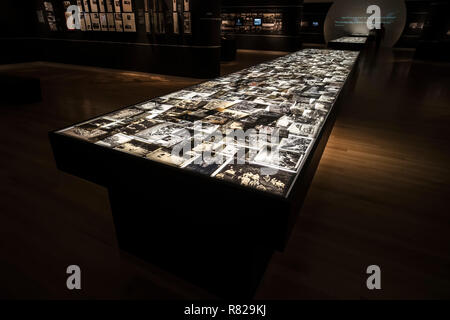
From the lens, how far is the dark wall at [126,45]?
6.88 m

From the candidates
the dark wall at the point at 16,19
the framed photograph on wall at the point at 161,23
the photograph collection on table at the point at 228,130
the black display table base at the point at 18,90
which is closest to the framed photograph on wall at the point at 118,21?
the framed photograph on wall at the point at 161,23

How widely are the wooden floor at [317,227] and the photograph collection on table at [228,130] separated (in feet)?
2.79

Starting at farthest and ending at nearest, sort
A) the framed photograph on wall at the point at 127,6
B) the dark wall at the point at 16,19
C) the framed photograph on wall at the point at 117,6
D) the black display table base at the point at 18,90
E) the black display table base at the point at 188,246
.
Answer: the dark wall at the point at 16,19 < the framed photograph on wall at the point at 117,6 < the framed photograph on wall at the point at 127,6 < the black display table base at the point at 18,90 < the black display table base at the point at 188,246

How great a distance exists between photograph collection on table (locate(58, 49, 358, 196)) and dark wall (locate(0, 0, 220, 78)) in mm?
4867

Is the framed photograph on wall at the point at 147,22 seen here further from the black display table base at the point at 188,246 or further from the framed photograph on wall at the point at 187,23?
the black display table base at the point at 188,246

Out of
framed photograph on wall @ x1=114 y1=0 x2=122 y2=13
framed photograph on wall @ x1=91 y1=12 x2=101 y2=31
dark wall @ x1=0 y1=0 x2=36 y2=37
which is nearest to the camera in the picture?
framed photograph on wall @ x1=114 y1=0 x2=122 y2=13

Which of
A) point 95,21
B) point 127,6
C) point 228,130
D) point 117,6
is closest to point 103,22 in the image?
point 95,21

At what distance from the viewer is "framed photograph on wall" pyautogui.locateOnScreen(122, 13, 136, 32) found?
7.52 m

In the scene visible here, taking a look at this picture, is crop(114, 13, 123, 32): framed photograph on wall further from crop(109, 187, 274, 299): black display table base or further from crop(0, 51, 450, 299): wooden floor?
crop(109, 187, 274, 299): black display table base

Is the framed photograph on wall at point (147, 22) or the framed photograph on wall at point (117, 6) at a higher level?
the framed photograph on wall at point (117, 6)

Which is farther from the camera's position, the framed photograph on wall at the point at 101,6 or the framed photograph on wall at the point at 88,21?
the framed photograph on wall at the point at 88,21

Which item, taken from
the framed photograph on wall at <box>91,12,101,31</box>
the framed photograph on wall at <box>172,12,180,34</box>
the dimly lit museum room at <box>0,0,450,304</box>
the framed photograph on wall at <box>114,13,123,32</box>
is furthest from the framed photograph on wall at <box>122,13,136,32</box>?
the dimly lit museum room at <box>0,0,450,304</box>

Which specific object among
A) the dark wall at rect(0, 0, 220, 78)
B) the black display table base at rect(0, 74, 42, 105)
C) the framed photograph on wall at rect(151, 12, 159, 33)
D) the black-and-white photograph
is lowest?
the black display table base at rect(0, 74, 42, 105)

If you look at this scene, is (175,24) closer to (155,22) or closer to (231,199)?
(155,22)
